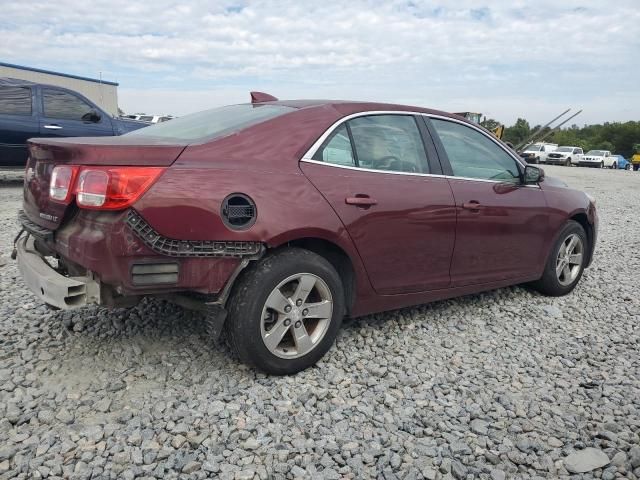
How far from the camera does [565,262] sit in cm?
478

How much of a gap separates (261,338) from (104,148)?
47.9 inches

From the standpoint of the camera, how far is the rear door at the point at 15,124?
875 cm

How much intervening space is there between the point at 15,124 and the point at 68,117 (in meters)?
0.84

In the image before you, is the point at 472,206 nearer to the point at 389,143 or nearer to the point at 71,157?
the point at 389,143

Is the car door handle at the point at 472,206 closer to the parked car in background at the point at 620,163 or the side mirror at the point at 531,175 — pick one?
the side mirror at the point at 531,175

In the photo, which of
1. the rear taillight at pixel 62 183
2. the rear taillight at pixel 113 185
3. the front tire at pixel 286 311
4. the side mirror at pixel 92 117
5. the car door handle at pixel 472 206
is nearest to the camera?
the rear taillight at pixel 113 185

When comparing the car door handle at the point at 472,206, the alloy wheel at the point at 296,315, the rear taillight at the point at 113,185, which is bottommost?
the alloy wheel at the point at 296,315

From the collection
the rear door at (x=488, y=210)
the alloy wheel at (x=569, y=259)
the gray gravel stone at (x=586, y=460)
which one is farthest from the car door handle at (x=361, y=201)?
the alloy wheel at (x=569, y=259)

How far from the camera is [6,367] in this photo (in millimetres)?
3014

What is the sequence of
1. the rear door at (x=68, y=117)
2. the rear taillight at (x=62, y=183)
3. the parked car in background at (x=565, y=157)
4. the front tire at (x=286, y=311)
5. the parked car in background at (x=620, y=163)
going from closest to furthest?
the rear taillight at (x=62, y=183), the front tire at (x=286, y=311), the rear door at (x=68, y=117), the parked car in background at (x=565, y=157), the parked car in background at (x=620, y=163)

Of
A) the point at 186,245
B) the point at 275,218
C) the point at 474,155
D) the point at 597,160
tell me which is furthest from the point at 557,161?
the point at 186,245

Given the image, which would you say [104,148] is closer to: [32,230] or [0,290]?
[32,230]

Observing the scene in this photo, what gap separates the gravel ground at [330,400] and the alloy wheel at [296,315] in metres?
0.19

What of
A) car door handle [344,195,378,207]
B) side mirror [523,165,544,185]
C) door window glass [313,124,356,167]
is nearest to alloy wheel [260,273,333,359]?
car door handle [344,195,378,207]
